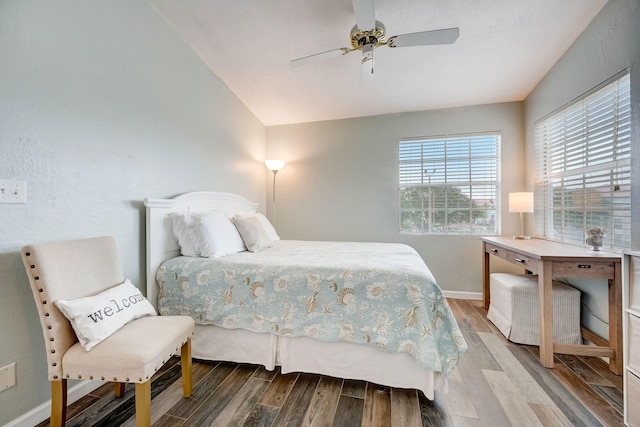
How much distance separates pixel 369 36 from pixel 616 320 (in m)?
2.67

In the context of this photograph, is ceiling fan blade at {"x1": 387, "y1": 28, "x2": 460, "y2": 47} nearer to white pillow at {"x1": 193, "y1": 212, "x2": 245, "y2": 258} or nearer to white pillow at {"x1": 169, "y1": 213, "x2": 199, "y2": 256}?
white pillow at {"x1": 193, "y1": 212, "x2": 245, "y2": 258}

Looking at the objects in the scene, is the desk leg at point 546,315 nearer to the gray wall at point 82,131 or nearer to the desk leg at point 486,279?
the desk leg at point 486,279

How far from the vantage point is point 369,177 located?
3.64 metres

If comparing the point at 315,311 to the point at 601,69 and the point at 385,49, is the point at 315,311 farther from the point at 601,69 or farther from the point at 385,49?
the point at 601,69

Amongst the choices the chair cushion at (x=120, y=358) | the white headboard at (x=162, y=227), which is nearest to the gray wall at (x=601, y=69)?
the chair cushion at (x=120, y=358)

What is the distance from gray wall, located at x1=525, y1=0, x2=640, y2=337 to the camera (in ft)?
5.45

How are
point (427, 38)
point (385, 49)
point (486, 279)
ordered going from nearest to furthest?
point (427, 38), point (385, 49), point (486, 279)

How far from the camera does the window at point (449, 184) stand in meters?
3.32

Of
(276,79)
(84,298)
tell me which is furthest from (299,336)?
(276,79)

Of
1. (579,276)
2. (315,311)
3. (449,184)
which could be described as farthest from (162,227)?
(449,184)

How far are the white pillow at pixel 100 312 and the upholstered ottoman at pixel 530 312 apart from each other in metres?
2.82

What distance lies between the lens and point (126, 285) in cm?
150

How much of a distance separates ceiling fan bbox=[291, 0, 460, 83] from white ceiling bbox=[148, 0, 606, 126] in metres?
0.23

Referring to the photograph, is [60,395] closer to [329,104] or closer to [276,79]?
[276,79]
